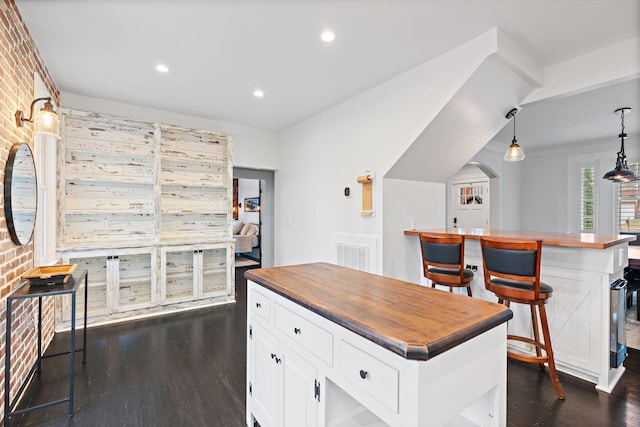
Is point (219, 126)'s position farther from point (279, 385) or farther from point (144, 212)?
point (279, 385)

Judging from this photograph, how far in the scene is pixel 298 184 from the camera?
509 centimetres

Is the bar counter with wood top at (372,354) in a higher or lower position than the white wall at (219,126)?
lower

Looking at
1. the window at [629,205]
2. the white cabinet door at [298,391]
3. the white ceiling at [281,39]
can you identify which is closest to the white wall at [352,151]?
the white ceiling at [281,39]

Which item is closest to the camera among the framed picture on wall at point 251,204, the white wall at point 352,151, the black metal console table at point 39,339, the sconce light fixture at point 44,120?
the black metal console table at point 39,339

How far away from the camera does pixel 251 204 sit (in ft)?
28.7

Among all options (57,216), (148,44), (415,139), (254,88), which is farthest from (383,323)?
(57,216)

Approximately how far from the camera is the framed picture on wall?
334 inches

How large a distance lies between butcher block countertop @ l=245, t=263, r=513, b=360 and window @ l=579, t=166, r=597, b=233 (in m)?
6.39

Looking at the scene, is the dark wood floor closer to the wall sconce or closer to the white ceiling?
the wall sconce

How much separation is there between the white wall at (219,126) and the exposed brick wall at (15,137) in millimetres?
1270

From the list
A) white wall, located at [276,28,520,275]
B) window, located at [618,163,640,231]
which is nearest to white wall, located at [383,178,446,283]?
white wall, located at [276,28,520,275]

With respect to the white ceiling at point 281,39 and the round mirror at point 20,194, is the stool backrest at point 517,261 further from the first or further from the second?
the round mirror at point 20,194

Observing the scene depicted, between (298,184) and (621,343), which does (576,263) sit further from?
(298,184)

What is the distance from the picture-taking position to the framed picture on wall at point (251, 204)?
8.48 m
